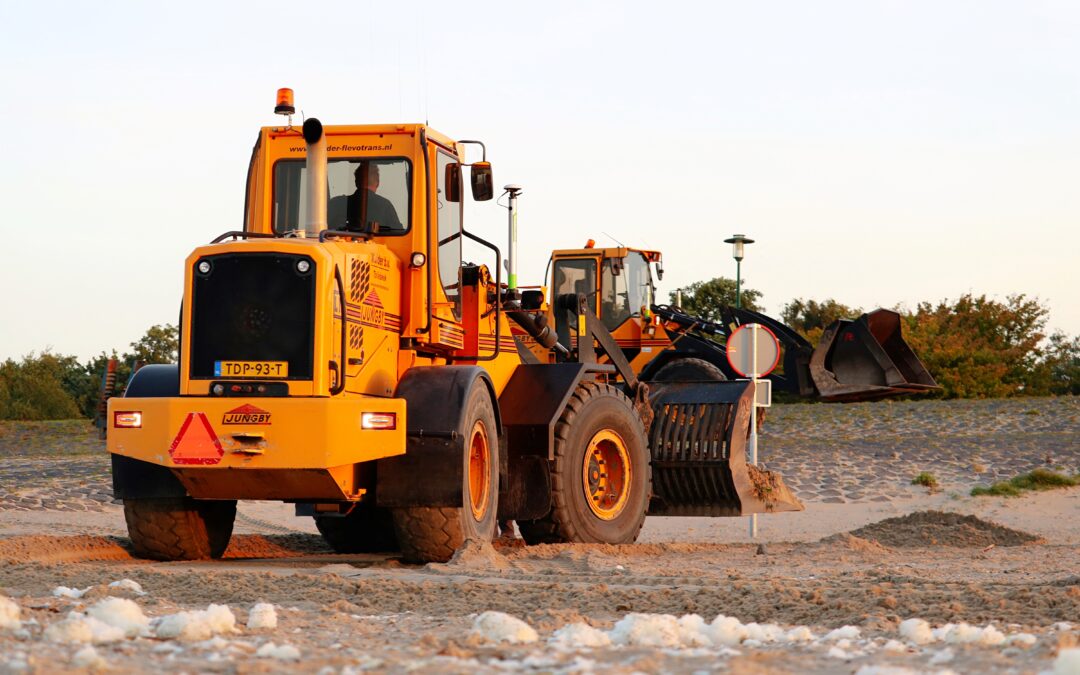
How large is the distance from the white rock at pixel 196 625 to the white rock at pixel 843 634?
242 cm

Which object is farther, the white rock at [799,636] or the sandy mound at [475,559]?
the sandy mound at [475,559]

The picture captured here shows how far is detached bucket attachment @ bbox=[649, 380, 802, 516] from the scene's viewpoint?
45.3ft

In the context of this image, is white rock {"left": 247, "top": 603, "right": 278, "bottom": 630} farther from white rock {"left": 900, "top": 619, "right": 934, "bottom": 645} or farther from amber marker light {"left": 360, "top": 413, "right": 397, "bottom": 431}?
amber marker light {"left": 360, "top": 413, "right": 397, "bottom": 431}

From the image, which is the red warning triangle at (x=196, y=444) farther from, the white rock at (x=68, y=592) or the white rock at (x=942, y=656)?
the white rock at (x=942, y=656)

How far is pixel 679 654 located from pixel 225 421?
5134 millimetres

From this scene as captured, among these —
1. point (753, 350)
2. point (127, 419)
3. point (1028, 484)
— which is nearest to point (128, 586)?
point (127, 419)

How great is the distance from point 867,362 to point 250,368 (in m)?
10.7

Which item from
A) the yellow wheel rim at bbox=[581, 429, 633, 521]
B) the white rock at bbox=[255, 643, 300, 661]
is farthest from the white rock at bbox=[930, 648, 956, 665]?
the yellow wheel rim at bbox=[581, 429, 633, 521]

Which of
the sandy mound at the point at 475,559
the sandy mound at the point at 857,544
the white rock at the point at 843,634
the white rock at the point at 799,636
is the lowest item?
the sandy mound at the point at 857,544

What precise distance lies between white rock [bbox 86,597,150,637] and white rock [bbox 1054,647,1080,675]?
3.38 m

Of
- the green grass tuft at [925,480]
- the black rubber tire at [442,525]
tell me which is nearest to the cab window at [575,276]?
the green grass tuft at [925,480]

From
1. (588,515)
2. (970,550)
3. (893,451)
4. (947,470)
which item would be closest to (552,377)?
(588,515)

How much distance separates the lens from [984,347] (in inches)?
1804

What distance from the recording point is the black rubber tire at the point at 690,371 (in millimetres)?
22953
